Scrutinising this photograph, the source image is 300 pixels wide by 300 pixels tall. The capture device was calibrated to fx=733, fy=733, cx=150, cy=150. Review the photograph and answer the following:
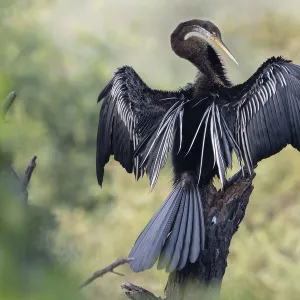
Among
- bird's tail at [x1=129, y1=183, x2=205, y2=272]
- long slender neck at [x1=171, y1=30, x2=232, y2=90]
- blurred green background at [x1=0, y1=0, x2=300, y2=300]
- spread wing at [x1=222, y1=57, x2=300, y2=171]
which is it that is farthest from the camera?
blurred green background at [x1=0, y1=0, x2=300, y2=300]

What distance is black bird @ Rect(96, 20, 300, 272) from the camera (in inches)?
87.3

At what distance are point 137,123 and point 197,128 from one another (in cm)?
23

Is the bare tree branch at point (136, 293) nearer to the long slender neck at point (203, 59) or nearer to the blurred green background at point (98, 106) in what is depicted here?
the long slender neck at point (203, 59)

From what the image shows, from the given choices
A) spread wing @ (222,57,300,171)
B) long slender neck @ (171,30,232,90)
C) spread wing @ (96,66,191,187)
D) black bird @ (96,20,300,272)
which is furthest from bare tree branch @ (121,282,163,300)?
long slender neck @ (171,30,232,90)

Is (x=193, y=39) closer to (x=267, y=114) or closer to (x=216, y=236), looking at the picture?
(x=267, y=114)

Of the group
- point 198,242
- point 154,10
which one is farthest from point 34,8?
point 198,242

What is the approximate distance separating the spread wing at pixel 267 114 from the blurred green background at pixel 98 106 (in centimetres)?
124

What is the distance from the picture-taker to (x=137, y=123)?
97.6 inches

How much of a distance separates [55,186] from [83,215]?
41 centimetres

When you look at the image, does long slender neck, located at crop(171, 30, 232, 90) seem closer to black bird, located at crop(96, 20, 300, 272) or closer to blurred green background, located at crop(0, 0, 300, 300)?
black bird, located at crop(96, 20, 300, 272)

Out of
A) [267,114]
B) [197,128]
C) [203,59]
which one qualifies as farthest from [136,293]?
[203,59]

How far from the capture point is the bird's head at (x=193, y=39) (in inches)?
105

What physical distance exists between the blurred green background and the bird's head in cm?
88

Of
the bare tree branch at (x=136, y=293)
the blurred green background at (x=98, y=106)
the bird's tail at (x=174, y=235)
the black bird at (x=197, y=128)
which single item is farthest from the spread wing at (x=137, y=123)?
the blurred green background at (x=98, y=106)
